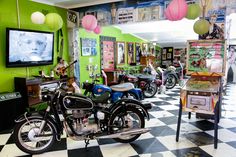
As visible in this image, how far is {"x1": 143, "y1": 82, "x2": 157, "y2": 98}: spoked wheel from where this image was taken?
6090 millimetres

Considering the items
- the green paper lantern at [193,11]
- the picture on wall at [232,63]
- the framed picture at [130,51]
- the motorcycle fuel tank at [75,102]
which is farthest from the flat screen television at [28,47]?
the picture on wall at [232,63]

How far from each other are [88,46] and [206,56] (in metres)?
3.80

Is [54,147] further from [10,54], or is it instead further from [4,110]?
[10,54]

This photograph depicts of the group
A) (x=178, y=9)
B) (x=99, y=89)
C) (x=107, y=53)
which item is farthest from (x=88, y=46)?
(x=178, y=9)

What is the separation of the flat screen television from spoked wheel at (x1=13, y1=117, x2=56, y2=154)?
171 centimetres

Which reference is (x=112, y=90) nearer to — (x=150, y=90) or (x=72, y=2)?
(x=150, y=90)

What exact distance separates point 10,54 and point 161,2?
3.24 metres

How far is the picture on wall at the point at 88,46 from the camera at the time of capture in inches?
240

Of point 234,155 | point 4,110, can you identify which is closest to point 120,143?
point 234,155

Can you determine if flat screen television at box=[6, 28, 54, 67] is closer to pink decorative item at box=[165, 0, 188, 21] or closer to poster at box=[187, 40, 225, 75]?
pink decorative item at box=[165, 0, 188, 21]

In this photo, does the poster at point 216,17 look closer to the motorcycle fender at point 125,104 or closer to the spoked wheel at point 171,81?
the motorcycle fender at point 125,104

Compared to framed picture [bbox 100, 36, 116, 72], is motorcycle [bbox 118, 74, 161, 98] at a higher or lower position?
lower

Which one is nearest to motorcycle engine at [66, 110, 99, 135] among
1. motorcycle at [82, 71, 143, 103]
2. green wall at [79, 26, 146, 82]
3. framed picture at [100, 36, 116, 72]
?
motorcycle at [82, 71, 143, 103]

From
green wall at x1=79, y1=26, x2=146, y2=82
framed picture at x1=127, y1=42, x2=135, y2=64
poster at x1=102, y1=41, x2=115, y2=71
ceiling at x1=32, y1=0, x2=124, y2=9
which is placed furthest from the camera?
framed picture at x1=127, y1=42, x2=135, y2=64
